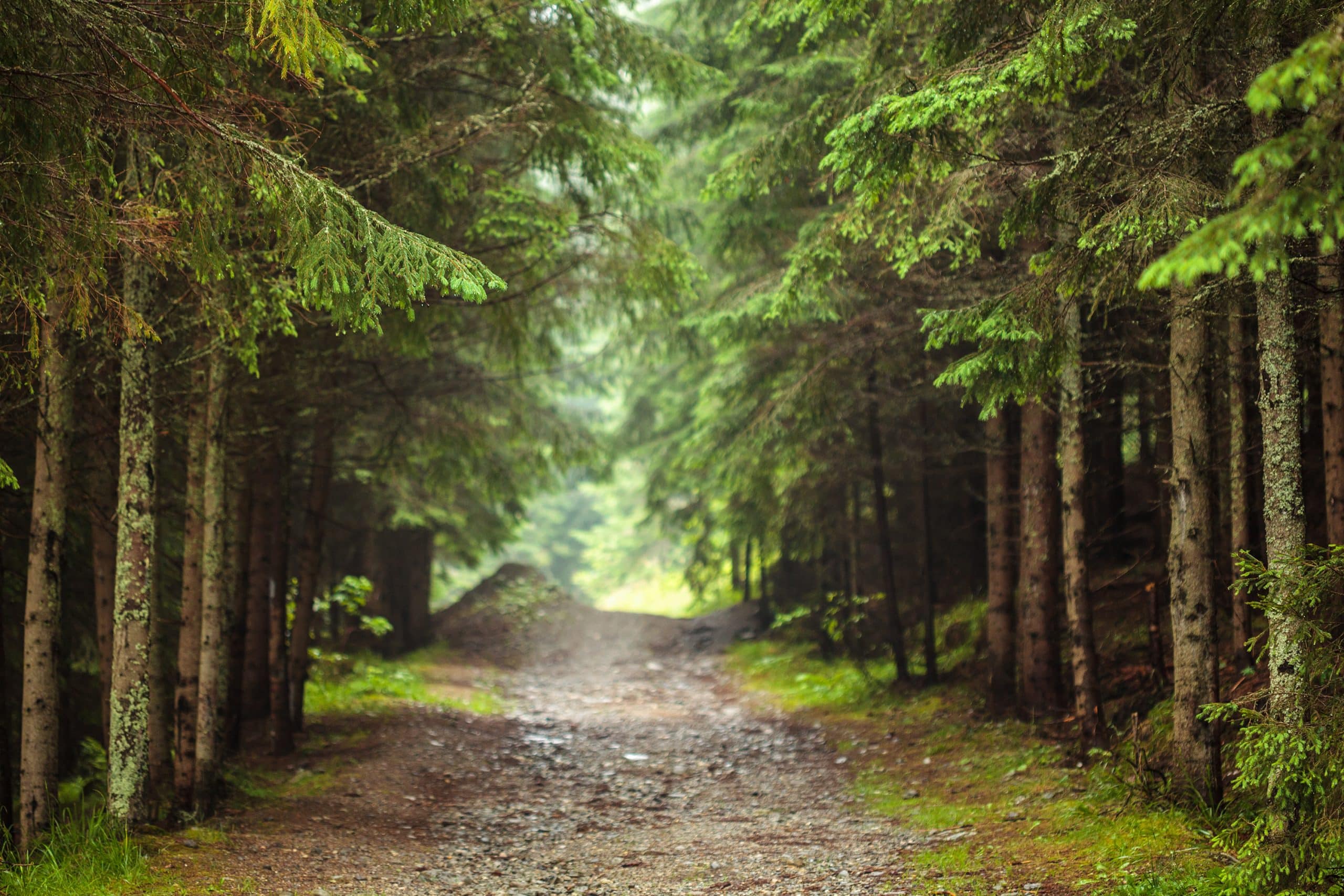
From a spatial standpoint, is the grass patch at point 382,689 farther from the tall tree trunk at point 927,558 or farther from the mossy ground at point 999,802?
the tall tree trunk at point 927,558

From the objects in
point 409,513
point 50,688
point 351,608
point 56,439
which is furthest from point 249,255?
point 409,513

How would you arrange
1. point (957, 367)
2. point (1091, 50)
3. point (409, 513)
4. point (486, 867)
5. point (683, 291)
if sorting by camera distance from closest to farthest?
point (1091, 50) < point (957, 367) < point (486, 867) < point (683, 291) < point (409, 513)

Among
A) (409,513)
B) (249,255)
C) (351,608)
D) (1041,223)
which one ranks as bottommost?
(351,608)

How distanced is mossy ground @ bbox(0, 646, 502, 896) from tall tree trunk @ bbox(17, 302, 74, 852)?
13.6 inches

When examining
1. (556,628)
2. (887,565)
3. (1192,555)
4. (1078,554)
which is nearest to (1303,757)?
(1192,555)

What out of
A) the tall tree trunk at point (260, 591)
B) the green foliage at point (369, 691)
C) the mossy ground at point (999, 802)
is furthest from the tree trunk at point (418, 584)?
the mossy ground at point (999, 802)

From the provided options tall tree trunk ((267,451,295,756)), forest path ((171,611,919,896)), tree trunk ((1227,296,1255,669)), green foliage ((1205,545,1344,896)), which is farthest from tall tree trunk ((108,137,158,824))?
tree trunk ((1227,296,1255,669))

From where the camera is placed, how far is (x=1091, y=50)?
18.7 feet

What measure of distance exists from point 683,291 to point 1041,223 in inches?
151

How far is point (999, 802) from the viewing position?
8.24 metres

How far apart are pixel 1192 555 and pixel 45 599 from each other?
28.9 feet

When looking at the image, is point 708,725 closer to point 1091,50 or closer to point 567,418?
point 567,418

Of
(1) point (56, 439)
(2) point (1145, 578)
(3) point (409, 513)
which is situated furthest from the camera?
(3) point (409, 513)

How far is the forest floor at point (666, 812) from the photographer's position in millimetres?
6516
